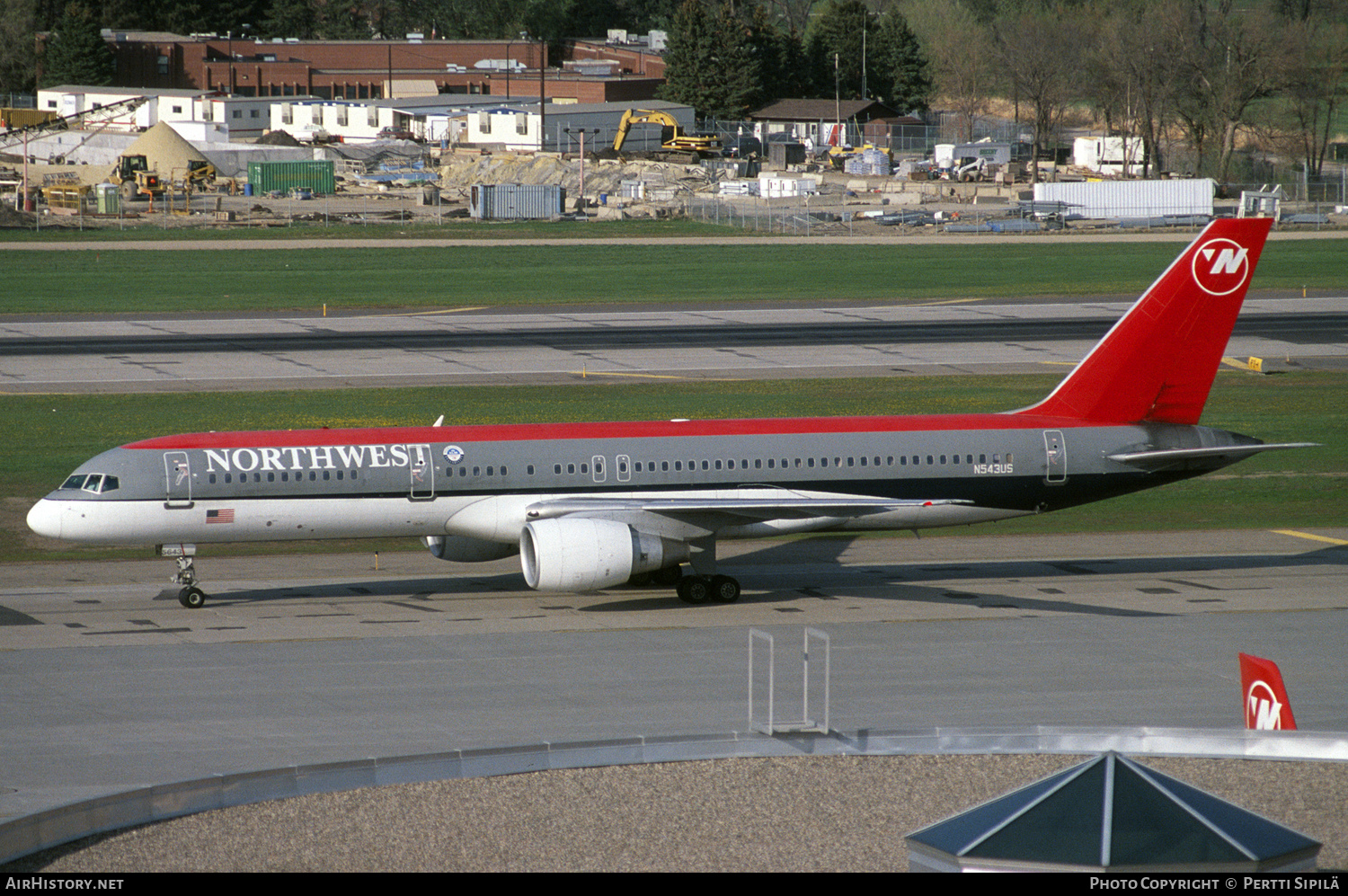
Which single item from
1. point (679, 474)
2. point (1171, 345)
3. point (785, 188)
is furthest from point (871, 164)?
point (679, 474)

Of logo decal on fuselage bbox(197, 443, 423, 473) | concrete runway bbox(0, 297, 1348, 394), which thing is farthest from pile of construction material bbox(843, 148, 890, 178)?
logo decal on fuselage bbox(197, 443, 423, 473)

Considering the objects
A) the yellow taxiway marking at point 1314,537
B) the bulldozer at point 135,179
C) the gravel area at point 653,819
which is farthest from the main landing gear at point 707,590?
the bulldozer at point 135,179

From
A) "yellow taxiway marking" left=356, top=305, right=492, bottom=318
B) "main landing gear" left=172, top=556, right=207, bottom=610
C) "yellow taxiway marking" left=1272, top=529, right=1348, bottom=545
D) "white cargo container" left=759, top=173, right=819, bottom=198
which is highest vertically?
"white cargo container" left=759, top=173, right=819, bottom=198

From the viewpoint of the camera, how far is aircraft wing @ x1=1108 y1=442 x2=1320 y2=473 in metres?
34.1

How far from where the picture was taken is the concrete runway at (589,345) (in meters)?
60.1

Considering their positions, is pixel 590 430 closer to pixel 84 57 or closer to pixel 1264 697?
pixel 1264 697

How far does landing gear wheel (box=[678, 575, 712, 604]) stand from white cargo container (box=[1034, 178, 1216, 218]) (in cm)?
9871

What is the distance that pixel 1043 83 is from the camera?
167125 mm

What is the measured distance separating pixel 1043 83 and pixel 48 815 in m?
164

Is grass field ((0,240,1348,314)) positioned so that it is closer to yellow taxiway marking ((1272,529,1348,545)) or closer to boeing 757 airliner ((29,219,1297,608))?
yellow taxiway marking ((1272,529,1348,545))

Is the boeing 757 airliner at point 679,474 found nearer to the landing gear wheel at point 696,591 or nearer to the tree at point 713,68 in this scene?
the landing gear wheel at point 696,591

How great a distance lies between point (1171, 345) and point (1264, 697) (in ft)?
52.2

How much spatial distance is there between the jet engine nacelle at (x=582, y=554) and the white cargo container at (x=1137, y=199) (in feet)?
330

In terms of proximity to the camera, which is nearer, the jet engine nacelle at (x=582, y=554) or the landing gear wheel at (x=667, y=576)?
the jet engine nacelle at (x=582, y=554)
